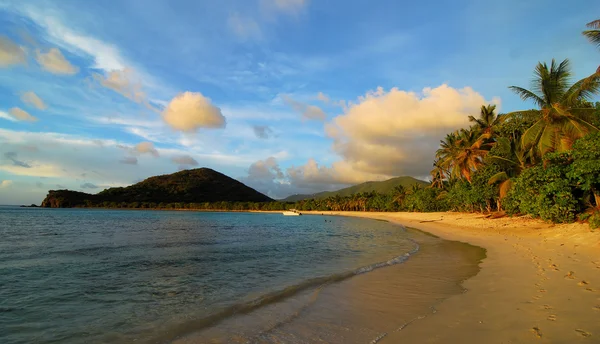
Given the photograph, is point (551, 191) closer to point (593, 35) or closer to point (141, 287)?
point (593, 35)

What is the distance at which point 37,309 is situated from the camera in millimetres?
7648

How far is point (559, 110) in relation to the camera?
68.4 feet

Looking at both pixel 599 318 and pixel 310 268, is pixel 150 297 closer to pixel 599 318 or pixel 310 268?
pixel 310 268

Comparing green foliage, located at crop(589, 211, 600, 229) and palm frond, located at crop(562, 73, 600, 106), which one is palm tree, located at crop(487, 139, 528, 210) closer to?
palm frond, located at crop(562, 73, 600, 106)

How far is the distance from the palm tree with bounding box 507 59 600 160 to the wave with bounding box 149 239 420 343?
61.2ft

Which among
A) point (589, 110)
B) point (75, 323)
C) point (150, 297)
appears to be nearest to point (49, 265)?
point (150, 297)

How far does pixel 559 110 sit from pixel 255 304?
77.6ft

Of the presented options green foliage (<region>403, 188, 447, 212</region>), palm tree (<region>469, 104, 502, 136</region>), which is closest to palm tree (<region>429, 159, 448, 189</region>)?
green foliage (<region>403, 188, 447, 212</region>)

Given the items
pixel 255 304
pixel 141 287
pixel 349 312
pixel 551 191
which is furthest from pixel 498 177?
pixel 141 287

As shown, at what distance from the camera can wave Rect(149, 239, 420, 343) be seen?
6062 millimetres

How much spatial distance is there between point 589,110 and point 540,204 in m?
7.18

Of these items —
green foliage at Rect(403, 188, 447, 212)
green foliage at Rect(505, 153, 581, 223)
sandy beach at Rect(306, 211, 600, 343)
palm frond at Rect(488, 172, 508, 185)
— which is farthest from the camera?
green foliage at Rect(403, 188, 447, 212)

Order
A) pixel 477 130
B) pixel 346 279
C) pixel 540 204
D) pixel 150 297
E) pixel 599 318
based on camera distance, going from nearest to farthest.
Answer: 1. pixel 599 318
2. pixel 150 297
3. pixel 346 279
4. pixel 540 204
5. pixel 477 130

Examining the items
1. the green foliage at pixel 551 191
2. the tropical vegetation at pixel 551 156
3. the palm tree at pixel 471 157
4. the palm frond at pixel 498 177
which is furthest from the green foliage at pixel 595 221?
the palm tree at pixel 471 157
